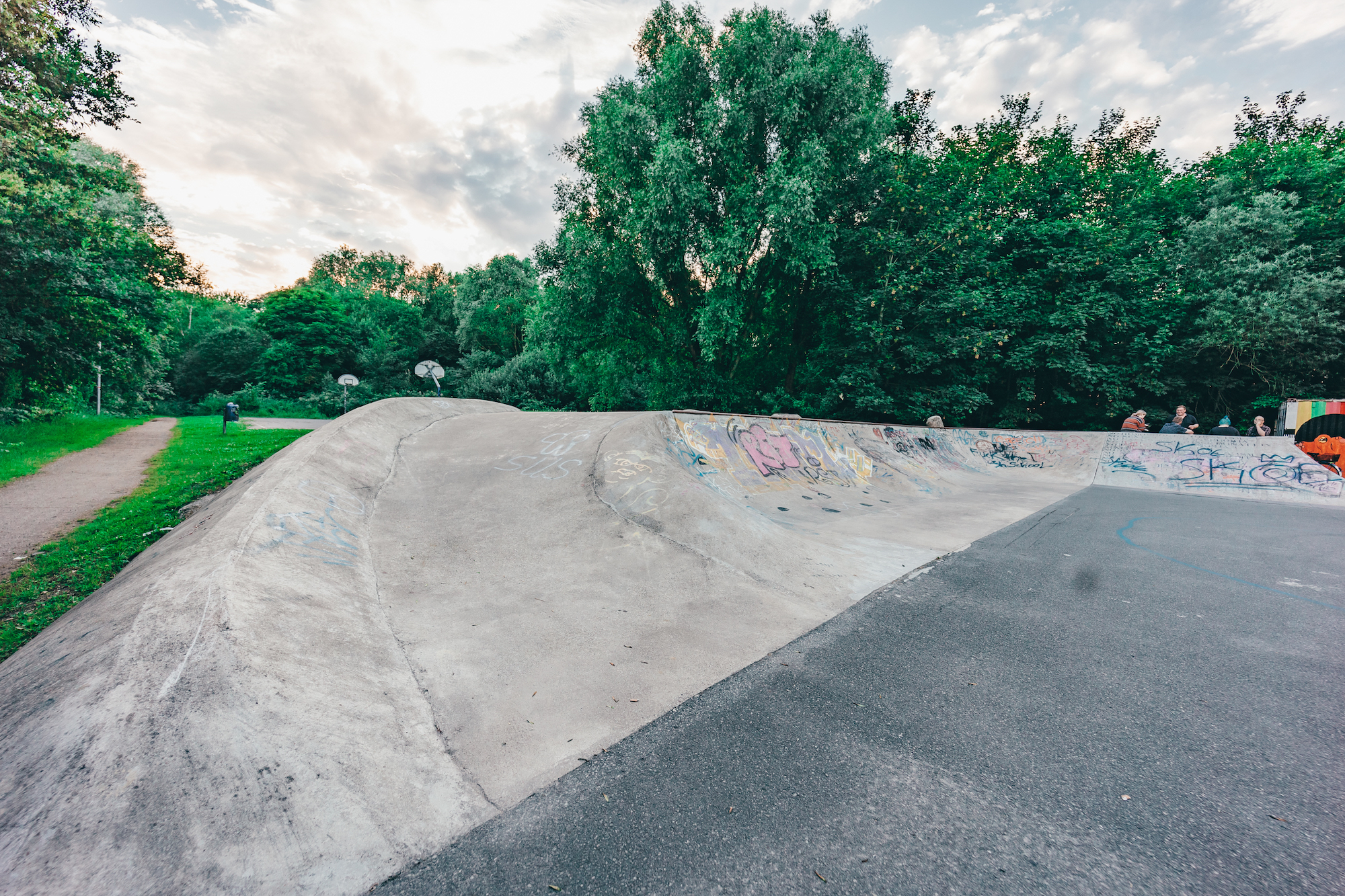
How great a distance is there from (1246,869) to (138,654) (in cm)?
528

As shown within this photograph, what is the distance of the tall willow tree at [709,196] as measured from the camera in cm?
1695

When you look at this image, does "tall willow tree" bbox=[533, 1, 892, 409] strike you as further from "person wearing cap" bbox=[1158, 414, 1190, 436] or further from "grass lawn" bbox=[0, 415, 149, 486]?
"grass lawn" bbox=[0, 415, 149, 486]

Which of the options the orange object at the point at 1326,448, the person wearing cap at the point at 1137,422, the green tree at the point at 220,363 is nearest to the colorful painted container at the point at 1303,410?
the orange object at the point at 1326,448

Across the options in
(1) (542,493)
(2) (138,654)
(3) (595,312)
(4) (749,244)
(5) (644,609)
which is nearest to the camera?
(2) (138,654)

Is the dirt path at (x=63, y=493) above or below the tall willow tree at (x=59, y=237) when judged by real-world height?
below

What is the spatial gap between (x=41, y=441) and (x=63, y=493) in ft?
20.2

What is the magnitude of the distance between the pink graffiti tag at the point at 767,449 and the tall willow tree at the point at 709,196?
726 centimetres

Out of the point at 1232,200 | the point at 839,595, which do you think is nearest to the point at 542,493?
the point at 839,595

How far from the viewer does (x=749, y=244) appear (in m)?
17.8

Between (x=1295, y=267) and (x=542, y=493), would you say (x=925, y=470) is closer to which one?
(x=542, y=493)

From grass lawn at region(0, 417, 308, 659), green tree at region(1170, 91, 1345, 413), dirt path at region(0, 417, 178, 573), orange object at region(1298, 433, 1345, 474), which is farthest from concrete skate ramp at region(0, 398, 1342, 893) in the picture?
green tree at region(1170, 91, 1345, 413)

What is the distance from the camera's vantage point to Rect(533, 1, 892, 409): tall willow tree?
16953 millimetres

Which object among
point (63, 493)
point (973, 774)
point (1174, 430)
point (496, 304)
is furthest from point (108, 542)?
point (496, 304)

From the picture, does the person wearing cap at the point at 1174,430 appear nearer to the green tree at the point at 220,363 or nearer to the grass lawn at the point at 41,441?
the grass lawn at the point at 41,441
